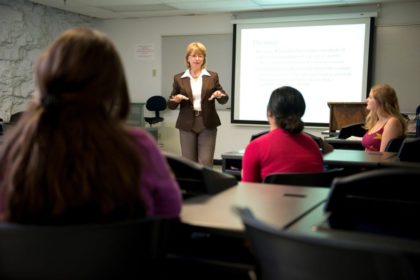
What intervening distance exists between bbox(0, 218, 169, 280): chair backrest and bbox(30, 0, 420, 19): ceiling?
216 inches

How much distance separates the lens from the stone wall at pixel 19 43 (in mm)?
6246

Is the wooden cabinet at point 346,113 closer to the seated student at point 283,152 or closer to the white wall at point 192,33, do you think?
the white wall at point 192,33

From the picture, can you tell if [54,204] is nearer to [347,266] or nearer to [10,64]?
[347,266]

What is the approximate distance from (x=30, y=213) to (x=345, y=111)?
169 inches

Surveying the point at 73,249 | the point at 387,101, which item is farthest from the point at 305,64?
the point at 73,249

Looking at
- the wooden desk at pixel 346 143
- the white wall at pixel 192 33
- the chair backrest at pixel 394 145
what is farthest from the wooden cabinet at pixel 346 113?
the white wall at pixel 192 33

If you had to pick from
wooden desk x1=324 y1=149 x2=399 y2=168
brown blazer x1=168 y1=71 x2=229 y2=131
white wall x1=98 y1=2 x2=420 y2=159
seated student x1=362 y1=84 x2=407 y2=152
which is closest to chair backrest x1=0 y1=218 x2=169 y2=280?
wooden desk x1=324 y1=149 x2=399 y2=168

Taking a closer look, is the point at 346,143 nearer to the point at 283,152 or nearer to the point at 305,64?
the point at 283,152

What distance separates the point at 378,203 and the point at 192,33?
6.28 meters

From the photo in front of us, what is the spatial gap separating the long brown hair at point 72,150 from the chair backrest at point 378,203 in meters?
0.49

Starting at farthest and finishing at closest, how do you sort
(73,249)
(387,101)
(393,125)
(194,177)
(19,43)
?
(19,43), (387,101), (393,125), (194,177), (73,249)

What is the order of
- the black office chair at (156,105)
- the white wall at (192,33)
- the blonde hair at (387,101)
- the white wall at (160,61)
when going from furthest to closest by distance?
the black office chair at (156,105) → the white wall at (160,61) → the white wall at (192,33) → the blonde hair at (387,101)

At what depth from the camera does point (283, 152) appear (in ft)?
7.23

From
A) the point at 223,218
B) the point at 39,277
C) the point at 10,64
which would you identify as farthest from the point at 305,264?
the point at 10,64
